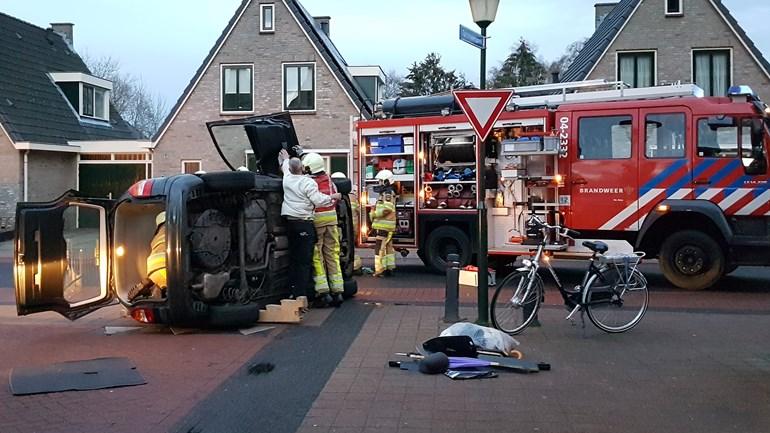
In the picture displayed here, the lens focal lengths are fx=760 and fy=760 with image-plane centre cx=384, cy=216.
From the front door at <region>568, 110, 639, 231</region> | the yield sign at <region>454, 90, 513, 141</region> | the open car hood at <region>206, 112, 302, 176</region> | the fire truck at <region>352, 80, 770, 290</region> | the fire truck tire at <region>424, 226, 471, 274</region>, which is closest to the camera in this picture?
the yield sign at <region>454, 90, 513, 141</region>

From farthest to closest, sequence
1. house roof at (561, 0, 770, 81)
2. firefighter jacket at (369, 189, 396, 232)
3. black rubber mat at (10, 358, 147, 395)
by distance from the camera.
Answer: house roof at (561, 0, 770, 81) < firefighter jacket at (369, 189, 396, 232) < black rubber mat at (10, 358, 147, 395)

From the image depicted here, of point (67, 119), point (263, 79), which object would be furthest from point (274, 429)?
point (67, 119)

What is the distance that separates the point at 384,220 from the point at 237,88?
1467 centimetres

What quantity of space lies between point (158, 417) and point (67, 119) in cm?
2578

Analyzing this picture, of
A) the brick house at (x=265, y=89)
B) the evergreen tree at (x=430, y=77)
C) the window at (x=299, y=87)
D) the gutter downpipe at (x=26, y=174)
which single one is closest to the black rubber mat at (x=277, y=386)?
the brick house at (x=265, y=89)

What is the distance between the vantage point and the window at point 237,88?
85.2ft

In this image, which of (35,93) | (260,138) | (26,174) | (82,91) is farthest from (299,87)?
(260,138)

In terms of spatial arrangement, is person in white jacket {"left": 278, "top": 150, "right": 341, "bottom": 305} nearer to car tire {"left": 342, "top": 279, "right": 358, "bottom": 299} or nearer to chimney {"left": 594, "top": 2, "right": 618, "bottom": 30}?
car tire {"left": 342, "top": 279, "right": 358, "bottom": 299}

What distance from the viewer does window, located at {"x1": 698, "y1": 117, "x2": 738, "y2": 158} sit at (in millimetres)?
11109

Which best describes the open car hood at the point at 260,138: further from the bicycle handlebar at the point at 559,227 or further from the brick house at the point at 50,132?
the brick house at the point at 50,132

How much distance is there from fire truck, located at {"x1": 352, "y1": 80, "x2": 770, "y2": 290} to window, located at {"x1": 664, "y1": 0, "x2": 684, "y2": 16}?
13.2 m

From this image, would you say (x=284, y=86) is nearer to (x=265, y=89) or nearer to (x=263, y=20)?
(x=265, y=89)

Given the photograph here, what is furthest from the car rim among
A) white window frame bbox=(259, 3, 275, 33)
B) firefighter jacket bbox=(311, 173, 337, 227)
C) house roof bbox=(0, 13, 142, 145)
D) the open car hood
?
house roof bbox=(0, 13, 142, 145)

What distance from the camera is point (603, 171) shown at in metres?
11.7
